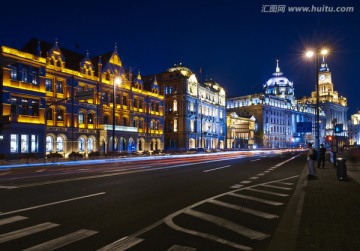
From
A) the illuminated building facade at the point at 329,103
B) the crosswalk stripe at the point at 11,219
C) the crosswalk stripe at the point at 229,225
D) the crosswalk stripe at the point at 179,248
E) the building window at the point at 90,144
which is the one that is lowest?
the crosswalk stripe at the point at 229,225

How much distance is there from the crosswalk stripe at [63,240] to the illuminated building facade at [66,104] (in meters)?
22.8

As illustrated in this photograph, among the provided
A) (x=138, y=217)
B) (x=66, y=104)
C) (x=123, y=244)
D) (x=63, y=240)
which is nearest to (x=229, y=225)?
(x=138, y=217)

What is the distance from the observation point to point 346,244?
5824mm

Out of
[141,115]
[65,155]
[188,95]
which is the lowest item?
[65,155]

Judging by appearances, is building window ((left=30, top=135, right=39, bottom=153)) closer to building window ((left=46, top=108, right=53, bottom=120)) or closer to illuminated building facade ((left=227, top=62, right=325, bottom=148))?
building window ((left=46, top=108, right=53, bottom=120))

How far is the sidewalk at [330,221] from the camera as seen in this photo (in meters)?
5.88

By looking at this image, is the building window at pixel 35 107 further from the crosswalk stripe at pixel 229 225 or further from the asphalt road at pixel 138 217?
the crosswalk stripe at pixel 229 225

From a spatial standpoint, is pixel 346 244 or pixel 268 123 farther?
pixel 268 123

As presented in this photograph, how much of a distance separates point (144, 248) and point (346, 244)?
12.3 feet

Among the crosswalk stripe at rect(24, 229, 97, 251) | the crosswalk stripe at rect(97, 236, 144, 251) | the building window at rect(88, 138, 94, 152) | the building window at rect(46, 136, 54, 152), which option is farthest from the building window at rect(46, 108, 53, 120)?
the crosswalk stripe at rect(97, 236, 144, 251)

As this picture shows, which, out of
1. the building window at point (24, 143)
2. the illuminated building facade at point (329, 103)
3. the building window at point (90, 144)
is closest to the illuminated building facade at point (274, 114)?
the illuminated building facade at point (329, 103)

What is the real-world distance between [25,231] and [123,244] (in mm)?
2401

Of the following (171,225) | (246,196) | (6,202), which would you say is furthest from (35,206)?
(246,196)

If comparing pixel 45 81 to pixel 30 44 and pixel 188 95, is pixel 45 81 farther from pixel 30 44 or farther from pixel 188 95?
pixel 188 95
